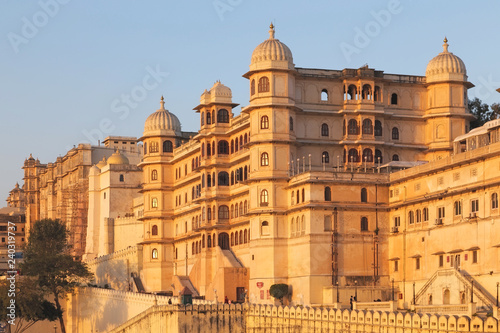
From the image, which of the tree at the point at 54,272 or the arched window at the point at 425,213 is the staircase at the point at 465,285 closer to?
the arched window at the point at 425,213

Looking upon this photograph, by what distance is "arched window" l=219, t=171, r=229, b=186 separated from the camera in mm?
104062

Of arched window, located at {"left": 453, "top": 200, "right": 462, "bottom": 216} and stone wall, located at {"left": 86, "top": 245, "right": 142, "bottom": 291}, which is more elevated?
arched window, located at {"left": 453, "top": 200, "right": 462, "bottom": 216}

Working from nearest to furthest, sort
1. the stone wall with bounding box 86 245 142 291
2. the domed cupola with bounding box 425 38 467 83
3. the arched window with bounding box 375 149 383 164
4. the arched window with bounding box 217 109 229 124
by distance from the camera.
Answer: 1. the arched window with bounding box 375 149 383 164
2. the domed cupola with bounding box 425 38 467 83
3. the arched window with bounding box 217 109 229 124
4. the stone wall with bounding box 86 245 142 291

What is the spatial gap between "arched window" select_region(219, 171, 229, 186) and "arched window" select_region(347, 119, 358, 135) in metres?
13.9

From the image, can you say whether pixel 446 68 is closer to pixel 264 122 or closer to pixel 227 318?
pixel 264 122

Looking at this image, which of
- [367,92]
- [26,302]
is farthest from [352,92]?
[26,302]

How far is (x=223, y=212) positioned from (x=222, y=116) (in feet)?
28.5

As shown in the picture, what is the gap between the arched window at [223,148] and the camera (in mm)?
104312

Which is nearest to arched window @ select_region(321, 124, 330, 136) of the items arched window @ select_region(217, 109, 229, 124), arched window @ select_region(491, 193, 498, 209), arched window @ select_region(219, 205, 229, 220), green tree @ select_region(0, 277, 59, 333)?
arched window @ select_region(217, 109, 229, 124)

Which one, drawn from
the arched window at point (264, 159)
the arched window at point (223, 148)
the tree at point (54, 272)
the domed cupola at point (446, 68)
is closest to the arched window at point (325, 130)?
the arched window at point (264, 159)

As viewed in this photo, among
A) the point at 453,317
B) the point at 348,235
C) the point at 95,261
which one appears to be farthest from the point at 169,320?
the point at 95,261

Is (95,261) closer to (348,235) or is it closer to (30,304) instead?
(30,304)

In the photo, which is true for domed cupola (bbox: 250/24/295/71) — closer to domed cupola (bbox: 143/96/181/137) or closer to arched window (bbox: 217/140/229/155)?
arched window (bbox: 217/140/229/155)

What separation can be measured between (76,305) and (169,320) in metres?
35.8
